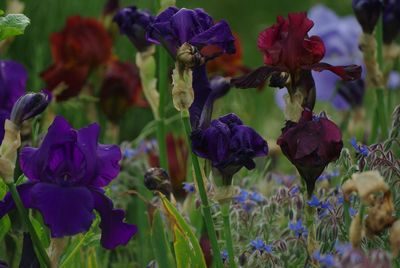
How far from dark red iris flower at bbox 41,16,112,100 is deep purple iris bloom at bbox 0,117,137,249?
1000mm

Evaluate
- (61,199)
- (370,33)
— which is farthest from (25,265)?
(370,33)

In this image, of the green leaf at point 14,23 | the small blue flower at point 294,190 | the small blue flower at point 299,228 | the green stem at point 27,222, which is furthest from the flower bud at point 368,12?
the green stem at point 27,222

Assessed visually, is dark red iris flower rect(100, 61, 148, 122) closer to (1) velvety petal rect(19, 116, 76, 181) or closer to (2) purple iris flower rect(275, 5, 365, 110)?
(2) purple iris flower rect(275, 5, 365, 110)

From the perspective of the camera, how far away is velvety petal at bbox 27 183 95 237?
1250mm

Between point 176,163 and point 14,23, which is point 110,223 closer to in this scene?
point 14,23

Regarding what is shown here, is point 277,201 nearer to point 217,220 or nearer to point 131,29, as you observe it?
point 217,220

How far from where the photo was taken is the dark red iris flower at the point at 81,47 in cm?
239

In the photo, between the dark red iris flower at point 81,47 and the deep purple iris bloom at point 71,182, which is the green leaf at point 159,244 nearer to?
the deep purple iris bloom at point 71,182

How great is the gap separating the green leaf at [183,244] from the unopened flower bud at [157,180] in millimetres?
84

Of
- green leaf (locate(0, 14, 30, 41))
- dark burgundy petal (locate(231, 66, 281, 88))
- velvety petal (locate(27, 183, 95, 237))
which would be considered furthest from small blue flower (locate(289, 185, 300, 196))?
green leaf (locate(0, 14, 30, 41))

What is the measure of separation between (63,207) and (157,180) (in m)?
0.26

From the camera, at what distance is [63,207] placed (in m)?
1.26

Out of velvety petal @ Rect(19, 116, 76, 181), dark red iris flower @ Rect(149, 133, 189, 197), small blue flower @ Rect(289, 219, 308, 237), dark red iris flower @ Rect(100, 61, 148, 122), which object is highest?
velvety petal @ Rect(19, 116, 76, 181)

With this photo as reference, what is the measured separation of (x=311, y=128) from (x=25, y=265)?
476 mm
